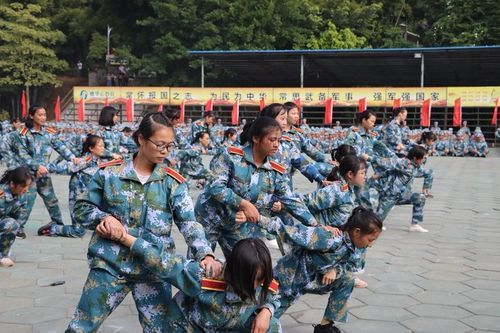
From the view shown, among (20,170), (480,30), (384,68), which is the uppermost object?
(480,30)

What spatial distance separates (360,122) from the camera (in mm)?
7324

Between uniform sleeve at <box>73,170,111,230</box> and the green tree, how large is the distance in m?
31.1

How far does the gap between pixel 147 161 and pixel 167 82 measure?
27.8 m

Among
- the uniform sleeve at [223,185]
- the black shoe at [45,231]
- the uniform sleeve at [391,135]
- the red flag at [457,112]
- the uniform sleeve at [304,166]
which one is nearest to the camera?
the uniform sleeve at [223,185]

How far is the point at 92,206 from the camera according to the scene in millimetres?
2668

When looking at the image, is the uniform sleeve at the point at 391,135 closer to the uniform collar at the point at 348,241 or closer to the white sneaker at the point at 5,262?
the white sneaker at the point at 5,262

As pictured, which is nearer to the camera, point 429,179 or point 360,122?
point 360,122

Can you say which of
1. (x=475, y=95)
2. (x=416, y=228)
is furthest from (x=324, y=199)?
(x=475, y=95)

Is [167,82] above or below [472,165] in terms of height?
above

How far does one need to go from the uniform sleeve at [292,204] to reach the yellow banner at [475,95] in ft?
59.9

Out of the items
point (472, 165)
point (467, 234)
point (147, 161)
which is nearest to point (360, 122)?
point (467, 234)

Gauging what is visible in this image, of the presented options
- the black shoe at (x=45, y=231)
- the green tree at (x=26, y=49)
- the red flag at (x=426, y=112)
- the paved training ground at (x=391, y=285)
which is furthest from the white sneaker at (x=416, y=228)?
the green tree at (x=26, y=49)

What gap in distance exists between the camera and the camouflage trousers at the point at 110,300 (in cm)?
→ 258

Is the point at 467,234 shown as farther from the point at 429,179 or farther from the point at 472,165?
the point at 472,165
